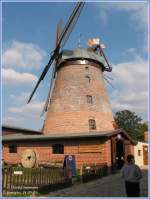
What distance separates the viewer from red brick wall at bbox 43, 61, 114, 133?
29.8 meters

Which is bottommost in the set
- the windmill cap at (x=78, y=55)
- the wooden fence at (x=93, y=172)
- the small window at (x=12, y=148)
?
the wooden fence at (x=93, y=172)

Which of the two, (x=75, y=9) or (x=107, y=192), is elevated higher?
(x=75, y=9)

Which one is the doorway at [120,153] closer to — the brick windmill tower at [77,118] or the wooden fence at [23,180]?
the brick windmill tower at [77,118]

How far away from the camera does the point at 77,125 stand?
2950cm

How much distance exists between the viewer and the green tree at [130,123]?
194 feet

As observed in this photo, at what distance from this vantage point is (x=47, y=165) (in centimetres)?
2305

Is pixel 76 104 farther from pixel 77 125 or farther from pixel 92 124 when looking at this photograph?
pixel 92 124

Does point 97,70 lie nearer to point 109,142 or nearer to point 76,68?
point 76,68

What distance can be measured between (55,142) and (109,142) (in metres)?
4.32

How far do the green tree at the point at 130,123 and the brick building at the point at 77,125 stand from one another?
87.5 feet

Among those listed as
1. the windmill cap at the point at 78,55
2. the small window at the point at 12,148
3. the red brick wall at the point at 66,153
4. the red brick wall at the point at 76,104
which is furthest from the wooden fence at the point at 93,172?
the windmill cap at the point at 78,55

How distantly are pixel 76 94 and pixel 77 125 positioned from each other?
3143 millimetres

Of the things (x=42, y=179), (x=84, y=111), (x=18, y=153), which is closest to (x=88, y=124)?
(x=84, y=111)

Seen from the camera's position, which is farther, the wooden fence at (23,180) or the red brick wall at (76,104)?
the red brick wall at (76,104)
